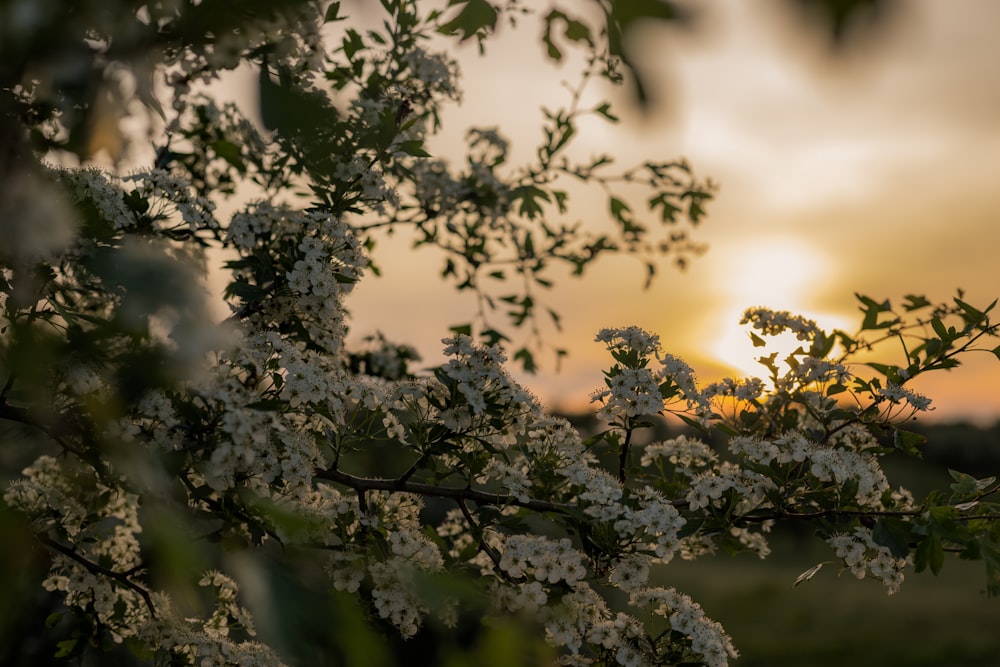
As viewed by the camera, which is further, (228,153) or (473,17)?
(228,153)

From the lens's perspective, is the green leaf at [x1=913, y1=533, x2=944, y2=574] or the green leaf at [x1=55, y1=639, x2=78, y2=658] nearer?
the green leaf at [x1=913, y1=533, x2=944, y2=574]

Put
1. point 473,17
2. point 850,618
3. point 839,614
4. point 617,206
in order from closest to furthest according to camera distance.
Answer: point 473,17
point 617,206
point 850,618
point 839,614

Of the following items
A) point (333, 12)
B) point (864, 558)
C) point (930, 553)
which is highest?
point (333, 12)

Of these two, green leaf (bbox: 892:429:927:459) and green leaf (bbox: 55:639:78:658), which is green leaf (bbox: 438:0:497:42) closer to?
green leaf (bbox: 892:429:927:459)

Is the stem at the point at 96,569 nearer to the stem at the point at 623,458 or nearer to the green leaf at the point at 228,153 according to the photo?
the green leaf at the point at 228,153

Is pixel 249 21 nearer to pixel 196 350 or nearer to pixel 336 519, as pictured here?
pixel 196 350

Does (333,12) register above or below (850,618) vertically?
below

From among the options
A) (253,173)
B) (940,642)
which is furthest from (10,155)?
(940,642)

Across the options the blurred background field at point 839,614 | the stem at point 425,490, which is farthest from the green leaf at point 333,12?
the blurred background field at point 839,614

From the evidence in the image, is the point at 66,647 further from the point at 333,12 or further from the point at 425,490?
the point at 333,12

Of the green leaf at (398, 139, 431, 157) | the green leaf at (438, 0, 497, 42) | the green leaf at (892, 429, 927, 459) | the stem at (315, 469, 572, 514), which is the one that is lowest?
the green leaf at (438, 0, 497, 42)

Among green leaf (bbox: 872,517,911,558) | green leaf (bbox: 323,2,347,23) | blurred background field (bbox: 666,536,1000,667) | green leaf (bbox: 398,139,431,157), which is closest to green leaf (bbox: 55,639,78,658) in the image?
green leaf (bbox: 398,139,431,157)

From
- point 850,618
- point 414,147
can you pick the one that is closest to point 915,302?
point 414,147

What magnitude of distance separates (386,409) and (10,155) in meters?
1.97
